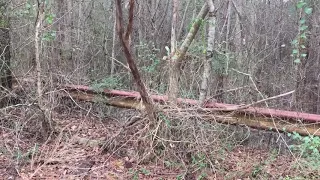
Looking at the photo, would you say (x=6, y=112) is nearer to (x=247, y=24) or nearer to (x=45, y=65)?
(x=45, y=65)

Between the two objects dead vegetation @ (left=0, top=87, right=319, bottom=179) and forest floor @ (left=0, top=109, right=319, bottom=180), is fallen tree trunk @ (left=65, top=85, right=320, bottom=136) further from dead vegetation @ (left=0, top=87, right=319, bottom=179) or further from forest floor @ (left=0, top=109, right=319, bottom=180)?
forest floor @ (left=0, top=109, right=319, bottom=180)

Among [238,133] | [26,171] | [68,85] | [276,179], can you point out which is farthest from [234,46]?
[26,171]

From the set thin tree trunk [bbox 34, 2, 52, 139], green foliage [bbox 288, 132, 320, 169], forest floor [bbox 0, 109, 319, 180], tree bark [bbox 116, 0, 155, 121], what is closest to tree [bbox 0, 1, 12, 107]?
thin tree trunk [bbox 34, 2, 52, 139]

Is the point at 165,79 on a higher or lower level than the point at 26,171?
higher

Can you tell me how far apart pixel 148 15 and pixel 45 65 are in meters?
5.96

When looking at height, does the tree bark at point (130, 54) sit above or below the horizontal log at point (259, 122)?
above

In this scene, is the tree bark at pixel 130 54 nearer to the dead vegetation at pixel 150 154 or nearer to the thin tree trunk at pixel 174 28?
the dead vegetation at pixel 150 154

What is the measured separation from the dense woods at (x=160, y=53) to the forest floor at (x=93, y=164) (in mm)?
458

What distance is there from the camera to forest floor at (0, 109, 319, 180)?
4.89m

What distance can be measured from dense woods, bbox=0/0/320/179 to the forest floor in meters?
0.46

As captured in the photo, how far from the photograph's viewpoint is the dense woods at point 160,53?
227 inches

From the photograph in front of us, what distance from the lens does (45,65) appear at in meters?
7.26

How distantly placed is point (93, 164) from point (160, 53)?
23.1 feet

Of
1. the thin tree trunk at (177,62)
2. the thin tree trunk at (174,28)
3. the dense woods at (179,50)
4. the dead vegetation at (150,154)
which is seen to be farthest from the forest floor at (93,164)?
the thin tree trunk at (174,28)
